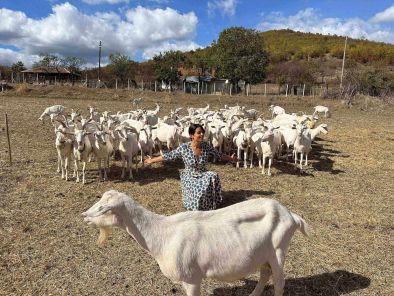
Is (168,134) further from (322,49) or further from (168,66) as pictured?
(322,49)

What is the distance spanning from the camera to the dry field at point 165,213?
5.18m

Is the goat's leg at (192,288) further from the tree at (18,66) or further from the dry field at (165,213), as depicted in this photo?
the tree at (18,66)

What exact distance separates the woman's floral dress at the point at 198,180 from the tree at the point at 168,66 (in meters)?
51.3

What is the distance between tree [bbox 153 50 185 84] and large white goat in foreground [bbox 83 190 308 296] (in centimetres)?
5414

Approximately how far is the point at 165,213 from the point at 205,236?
151 inches

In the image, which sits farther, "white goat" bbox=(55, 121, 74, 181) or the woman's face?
"white goat" bbox=(55, 121, 74, 181)

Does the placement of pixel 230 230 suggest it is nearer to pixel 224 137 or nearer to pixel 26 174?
pixel 26 174

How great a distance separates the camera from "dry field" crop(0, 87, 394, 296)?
5.18m

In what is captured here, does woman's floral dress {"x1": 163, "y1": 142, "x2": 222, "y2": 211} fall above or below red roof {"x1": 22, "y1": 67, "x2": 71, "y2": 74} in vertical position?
below

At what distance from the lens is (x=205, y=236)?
4.01m

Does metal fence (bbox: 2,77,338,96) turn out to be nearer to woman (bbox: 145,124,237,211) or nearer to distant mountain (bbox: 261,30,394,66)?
distant mountain (bbox: 261,30,394,66)

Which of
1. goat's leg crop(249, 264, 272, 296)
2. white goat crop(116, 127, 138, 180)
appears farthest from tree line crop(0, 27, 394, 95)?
goat's leg crop(249, 264, 272, 296)

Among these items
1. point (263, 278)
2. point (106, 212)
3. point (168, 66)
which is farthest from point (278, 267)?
point (168, 66)

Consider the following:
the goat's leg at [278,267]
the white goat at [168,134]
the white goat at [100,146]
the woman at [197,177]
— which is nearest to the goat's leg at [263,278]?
the goat's leg at [278,267]
